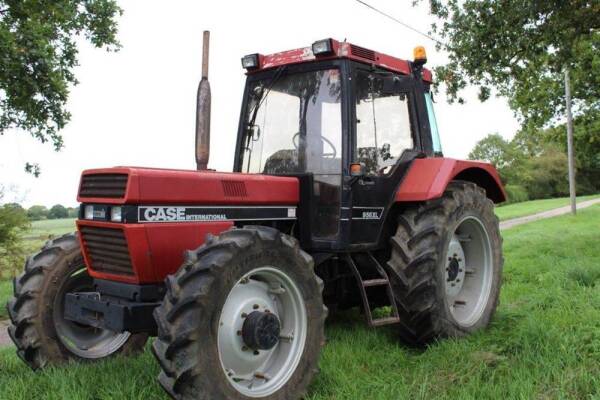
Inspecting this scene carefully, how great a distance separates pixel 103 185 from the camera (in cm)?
378

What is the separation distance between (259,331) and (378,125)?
7.13 ft

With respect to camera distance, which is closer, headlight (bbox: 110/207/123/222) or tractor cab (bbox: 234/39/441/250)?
headlight (bbox: 110/207/123/222)

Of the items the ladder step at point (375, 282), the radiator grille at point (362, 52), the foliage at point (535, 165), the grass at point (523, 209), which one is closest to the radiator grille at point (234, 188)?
the ladder step at point (375, 282)

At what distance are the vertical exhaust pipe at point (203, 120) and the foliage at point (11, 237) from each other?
583cm

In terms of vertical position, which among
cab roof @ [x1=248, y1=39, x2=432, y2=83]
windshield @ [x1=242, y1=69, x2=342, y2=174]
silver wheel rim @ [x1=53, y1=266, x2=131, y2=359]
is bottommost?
silver wheel rim @ [x1=53, y1=266, x2=131, y2=359]

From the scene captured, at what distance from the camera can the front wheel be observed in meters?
3.08

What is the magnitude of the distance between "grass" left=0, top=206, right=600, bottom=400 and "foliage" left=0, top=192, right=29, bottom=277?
634cm

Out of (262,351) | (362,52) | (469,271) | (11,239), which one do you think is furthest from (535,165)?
(262,351)

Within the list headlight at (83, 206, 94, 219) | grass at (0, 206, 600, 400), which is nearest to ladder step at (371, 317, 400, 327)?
grass at (0, 206, 600, 400)

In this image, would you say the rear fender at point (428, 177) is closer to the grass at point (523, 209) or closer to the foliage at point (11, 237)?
the foliage at point (11, 237)

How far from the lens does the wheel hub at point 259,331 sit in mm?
3502

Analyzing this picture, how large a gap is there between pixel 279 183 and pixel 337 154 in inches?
20.9

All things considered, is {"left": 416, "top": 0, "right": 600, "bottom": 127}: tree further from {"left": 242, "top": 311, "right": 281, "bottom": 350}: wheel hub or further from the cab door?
{"left": 242, "top": 311, "right": 281, "bottom": 350}: wheel hub

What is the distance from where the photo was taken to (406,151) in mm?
5113
